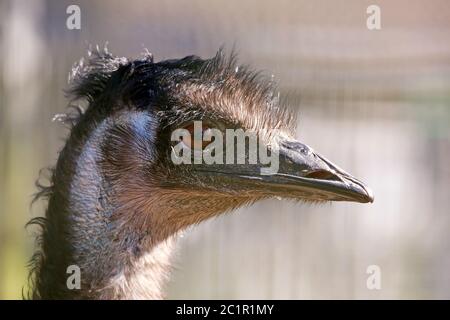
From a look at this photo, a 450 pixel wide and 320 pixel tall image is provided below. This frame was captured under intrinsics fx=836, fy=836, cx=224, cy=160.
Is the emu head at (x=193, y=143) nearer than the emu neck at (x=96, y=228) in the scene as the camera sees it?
Yes

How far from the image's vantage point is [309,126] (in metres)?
3.84

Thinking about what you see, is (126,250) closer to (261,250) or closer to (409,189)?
(261,250)

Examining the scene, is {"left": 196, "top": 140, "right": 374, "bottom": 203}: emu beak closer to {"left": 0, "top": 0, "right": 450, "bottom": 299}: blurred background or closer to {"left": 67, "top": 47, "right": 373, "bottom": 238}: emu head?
{"left": 67, "top": 47, "right": 373, "bottom": 238}: emu head

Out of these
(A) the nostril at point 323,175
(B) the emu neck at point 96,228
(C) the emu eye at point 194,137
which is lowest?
(B) the emu neck at point 96,228

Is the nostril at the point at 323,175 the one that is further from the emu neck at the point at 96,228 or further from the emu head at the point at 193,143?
the emu neck at the point at 96,228

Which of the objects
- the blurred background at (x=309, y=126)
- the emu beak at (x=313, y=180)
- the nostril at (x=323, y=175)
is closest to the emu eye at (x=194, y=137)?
the emu beak at (x=313, y=180)

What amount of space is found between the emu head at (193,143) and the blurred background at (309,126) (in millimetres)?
1070

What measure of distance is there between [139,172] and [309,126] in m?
1.57

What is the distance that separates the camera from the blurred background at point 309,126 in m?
3.63

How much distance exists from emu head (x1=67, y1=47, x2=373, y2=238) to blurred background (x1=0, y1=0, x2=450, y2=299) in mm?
1070

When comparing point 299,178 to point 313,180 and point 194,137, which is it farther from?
point 194,137

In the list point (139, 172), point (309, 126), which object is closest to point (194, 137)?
A: point (139, 172)

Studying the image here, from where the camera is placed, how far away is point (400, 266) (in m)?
4.05
